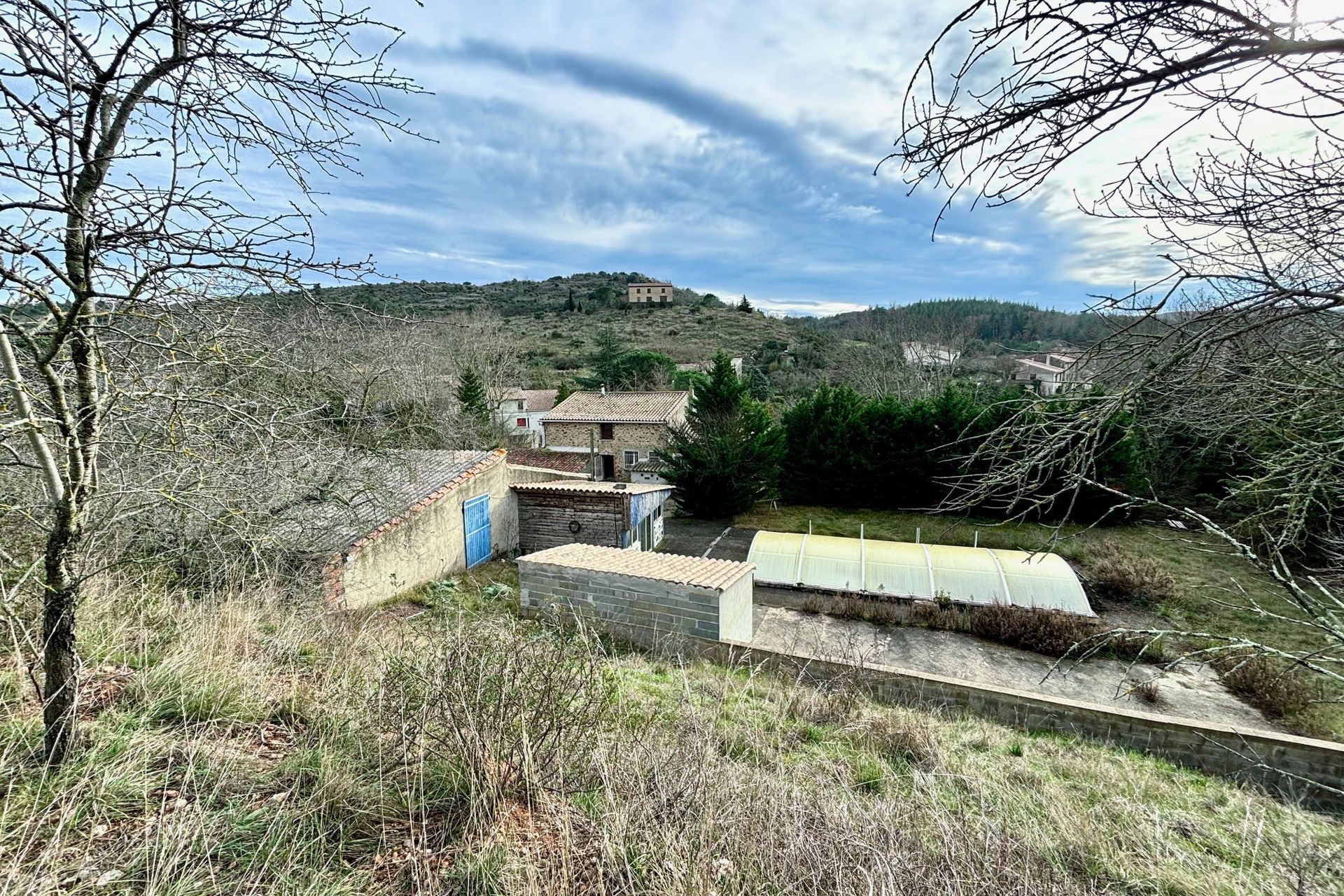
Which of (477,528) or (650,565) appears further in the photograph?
(477,528)

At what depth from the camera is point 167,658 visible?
3.19m

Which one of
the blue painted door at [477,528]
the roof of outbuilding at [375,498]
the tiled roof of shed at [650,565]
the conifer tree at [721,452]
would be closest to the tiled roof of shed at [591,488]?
the blue painted door at [477,528]

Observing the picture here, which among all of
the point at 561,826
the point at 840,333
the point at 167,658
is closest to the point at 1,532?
the point at 167,658

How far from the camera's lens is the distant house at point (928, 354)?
91.4 feet

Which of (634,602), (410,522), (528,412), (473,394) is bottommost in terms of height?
(634,602)

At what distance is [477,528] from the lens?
12141mm

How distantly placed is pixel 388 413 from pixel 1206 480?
24.7 m

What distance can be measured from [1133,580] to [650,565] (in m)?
11.7

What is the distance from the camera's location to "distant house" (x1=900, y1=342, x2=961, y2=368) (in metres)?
27.8

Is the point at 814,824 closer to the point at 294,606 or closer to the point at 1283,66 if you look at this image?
the point at 1283,66

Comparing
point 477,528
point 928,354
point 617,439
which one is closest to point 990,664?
point 477,528

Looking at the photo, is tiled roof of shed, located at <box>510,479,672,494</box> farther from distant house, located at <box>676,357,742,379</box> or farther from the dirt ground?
distant house, located at <box>676,357,742,379</box>

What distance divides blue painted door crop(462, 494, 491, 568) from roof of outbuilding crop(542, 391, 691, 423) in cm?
1196

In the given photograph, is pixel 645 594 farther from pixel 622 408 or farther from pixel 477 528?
pixel 622 408
